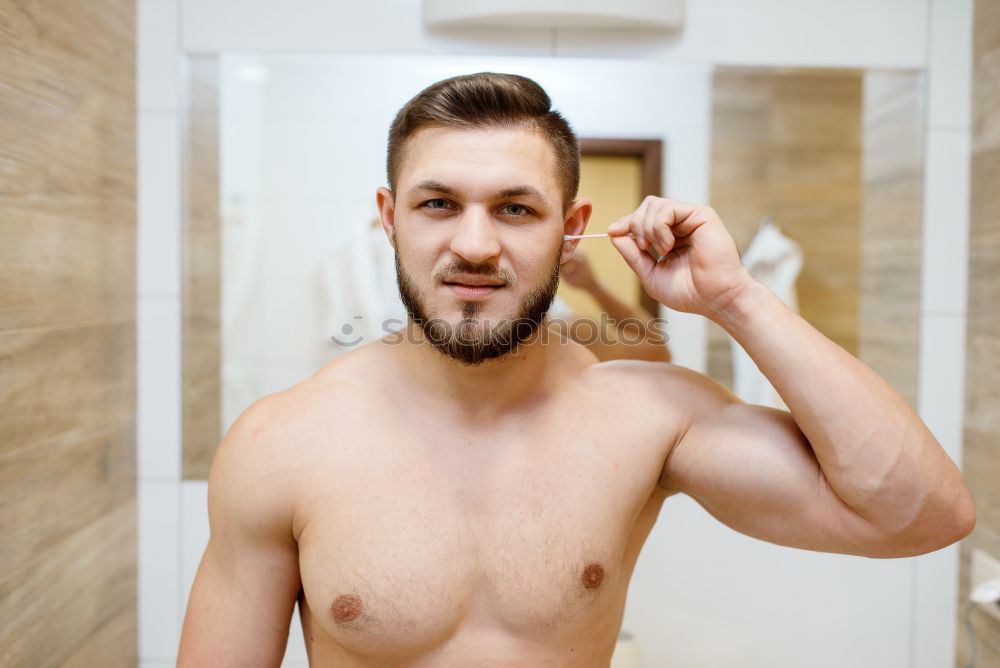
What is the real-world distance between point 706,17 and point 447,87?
0.85m

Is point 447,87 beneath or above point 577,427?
Answer: above

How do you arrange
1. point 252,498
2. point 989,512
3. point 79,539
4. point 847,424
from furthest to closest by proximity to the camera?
point 989,512
point 79,539
point 252,498
point 847,424

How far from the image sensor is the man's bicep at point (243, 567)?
3.08ft

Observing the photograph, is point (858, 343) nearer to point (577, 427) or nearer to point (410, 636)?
point (577, 427)

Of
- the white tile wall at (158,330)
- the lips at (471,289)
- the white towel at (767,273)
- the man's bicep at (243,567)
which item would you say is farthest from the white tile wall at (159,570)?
the white towel at (767,273)

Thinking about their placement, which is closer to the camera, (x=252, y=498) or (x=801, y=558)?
(x=252, y=498)

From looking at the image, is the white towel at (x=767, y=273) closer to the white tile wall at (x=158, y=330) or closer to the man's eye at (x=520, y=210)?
the man's eye at (x=520, y=210)

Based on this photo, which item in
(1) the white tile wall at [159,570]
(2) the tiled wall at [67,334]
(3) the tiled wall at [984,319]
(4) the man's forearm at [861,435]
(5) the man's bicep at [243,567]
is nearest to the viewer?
(4) the man's forearm at [861,435]

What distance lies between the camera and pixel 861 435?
0.83m

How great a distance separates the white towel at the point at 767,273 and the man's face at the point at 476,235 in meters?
0.76

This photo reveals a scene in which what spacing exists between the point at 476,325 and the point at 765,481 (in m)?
0.40

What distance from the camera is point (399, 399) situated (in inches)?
39.8

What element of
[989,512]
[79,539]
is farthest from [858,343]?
[79,539]

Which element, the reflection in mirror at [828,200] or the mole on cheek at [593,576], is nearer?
the mole on cheek at [593,576]
